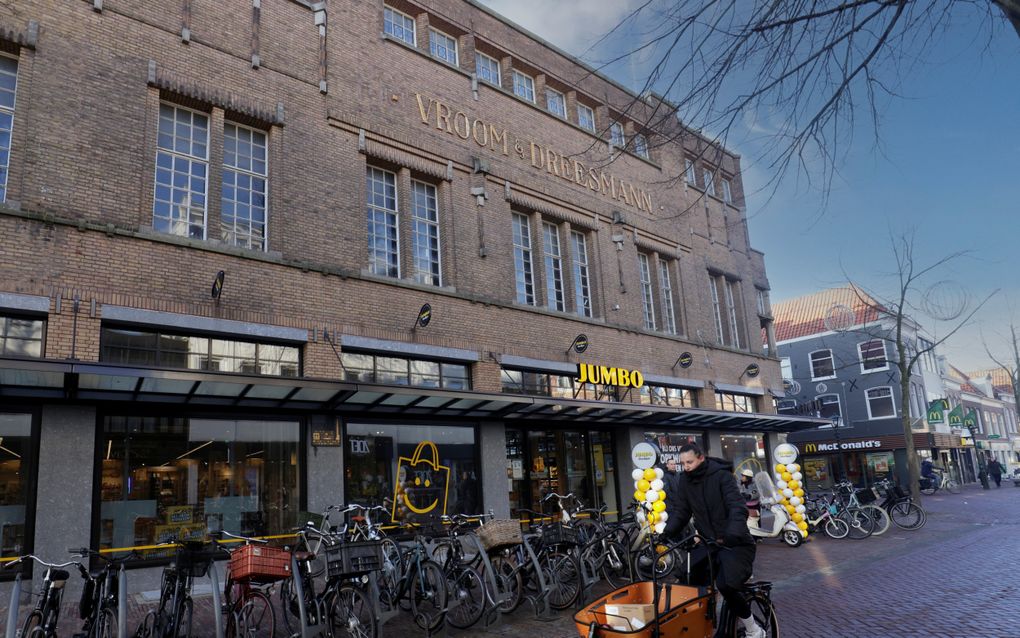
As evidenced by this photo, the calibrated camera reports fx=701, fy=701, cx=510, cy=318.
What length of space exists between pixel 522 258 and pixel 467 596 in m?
11.4

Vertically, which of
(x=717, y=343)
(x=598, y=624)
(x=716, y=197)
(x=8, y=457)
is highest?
(x=716, y=197)

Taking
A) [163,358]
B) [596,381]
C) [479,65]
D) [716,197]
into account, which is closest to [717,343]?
[716,197]

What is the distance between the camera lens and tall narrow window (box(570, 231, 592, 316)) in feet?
63.5

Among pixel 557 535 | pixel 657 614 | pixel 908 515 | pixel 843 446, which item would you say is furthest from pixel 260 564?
pixel 843 446

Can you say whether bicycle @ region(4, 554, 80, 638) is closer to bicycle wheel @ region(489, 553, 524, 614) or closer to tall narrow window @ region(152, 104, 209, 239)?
bicycle wheel @ region(489, 553, 524, 614)

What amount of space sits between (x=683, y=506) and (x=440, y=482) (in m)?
9.06

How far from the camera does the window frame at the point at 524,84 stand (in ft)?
65.0

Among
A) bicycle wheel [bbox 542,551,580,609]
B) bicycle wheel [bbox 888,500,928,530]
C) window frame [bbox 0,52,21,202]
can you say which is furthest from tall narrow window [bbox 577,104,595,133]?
bicycle wheel [bbox 542,551,580,609]

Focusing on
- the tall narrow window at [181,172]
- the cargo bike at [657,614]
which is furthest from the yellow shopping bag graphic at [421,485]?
the cargo bike at [657,614]

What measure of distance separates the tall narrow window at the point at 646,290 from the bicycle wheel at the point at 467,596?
1432 centimetres

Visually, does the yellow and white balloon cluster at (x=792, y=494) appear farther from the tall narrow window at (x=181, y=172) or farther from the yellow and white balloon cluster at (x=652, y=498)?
the tall narrow window at (x=181, y=172)

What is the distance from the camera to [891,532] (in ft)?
53.3

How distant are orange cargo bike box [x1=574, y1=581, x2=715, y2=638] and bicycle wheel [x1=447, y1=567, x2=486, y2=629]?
10.4 ft

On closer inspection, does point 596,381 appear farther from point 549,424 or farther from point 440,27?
point 440,27
